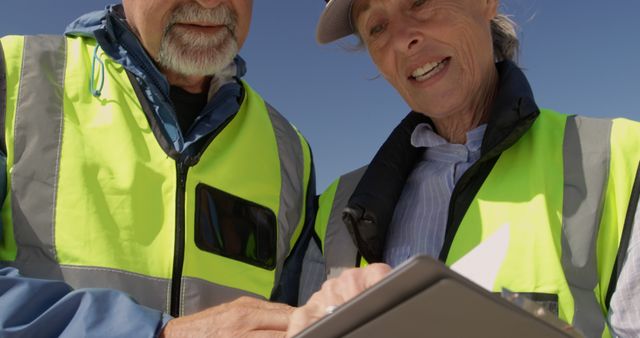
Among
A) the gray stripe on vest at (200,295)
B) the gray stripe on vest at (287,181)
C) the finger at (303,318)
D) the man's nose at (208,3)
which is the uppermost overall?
the man's nose at (208,3)

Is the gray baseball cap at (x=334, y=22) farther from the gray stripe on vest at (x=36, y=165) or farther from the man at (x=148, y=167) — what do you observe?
the gray stripe on vest at (x=36, y=165)

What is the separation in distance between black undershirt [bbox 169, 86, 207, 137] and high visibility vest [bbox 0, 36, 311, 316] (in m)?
0.24

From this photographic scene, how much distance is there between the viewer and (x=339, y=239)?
318 cm

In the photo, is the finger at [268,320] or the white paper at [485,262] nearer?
the white paper at [485,262]

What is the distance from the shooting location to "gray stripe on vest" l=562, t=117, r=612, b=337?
226cm

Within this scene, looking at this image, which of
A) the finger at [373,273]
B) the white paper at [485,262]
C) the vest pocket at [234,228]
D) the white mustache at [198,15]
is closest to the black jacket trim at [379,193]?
the vest pocket at [234,228]

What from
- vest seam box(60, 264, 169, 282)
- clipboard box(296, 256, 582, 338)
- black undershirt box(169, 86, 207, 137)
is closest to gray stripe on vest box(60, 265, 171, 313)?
vest seam box(60, 264, 169, 282)

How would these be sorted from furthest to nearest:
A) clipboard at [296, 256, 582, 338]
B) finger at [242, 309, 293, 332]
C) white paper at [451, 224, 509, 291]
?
finger at [242, 309, 293, 332] → white paper at [451, 224, 509, 291] → clipboard at [296, 256, 582, 338]

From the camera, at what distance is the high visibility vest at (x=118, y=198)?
2691 mm

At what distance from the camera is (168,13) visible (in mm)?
3355

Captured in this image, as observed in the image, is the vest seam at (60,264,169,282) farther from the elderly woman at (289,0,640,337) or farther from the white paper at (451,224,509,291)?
the white paper at (451,224,509,291)

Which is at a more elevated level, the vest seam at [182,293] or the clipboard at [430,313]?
the clipboard at [430,313]

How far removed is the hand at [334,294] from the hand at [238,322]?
0.19 metres

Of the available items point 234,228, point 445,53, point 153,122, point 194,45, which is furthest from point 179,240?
point 445,53
